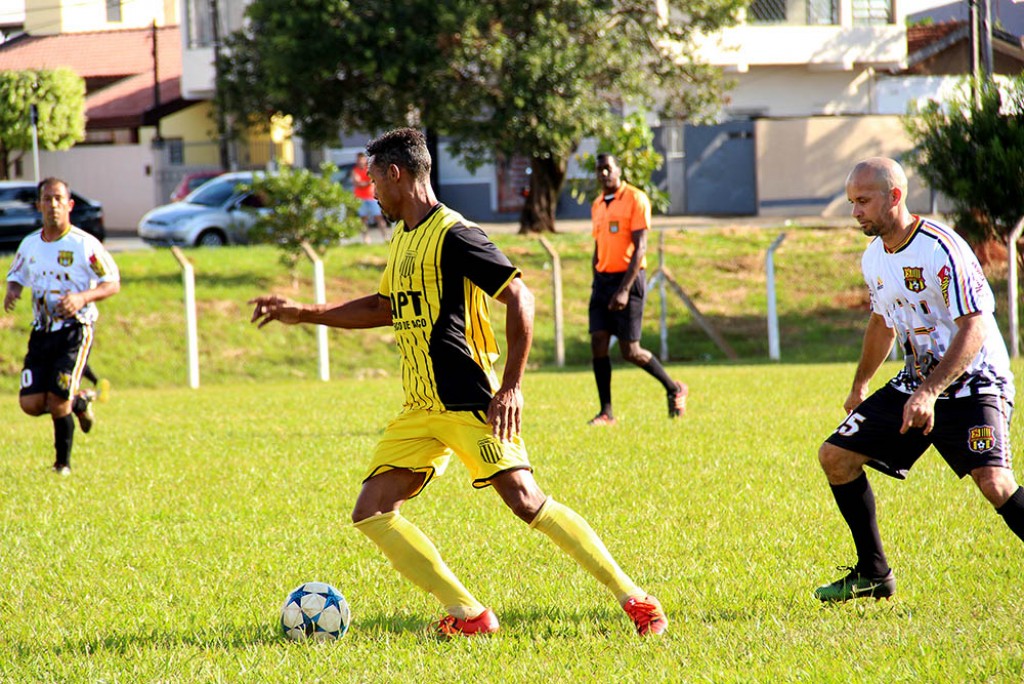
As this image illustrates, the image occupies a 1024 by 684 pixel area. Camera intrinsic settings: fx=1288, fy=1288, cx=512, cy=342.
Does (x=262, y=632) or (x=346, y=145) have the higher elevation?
(x=346, y=145)

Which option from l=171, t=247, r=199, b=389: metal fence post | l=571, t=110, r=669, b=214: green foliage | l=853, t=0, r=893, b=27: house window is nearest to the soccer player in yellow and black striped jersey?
l=171, t=247, r=199, b=389: metal fence post

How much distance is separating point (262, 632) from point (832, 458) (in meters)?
2.54

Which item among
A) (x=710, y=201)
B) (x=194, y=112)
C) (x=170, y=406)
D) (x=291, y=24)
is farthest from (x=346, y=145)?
(x=170, y=406)

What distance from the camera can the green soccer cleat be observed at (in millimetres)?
5559

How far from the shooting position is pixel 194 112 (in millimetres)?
46500

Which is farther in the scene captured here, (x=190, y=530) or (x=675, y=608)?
(x=190, y=530)

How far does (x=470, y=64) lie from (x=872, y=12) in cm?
1705

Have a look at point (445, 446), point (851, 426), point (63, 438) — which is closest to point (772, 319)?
point (63, 438)

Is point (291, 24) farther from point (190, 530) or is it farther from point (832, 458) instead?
point (832, 458)

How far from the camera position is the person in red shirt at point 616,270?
37.1 feet

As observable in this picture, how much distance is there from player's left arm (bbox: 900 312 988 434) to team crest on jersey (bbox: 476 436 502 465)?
157cm

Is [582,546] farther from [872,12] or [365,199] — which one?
[872,12]

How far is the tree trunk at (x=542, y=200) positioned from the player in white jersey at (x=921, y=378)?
23151mm

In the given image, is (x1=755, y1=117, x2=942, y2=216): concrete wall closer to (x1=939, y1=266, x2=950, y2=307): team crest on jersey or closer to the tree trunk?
the tree trunk
